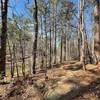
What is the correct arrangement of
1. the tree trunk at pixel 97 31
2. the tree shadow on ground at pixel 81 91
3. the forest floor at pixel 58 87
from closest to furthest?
1. the tree shadow on ground at pixel 81 91
2. the forest floor at pixel 58 87
3. the tree trunk at pixel 97 31

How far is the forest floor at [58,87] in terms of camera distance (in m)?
9.81

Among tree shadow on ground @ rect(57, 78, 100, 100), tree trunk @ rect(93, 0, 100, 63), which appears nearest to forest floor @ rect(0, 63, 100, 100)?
tree shadow on ground @ rect(57, 78, 100, 100)

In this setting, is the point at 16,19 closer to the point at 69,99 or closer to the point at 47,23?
the point at 69,99

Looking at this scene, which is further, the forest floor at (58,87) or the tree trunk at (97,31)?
the tree trunk at (97,31)

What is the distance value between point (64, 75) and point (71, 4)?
14090mm

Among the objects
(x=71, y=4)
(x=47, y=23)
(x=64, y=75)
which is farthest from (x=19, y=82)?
(x=47, y=23)

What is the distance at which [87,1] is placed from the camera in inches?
894

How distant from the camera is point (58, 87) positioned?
10367 millimetres

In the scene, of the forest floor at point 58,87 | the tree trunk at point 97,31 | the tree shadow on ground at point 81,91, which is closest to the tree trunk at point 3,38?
the forest floor at point 58,87

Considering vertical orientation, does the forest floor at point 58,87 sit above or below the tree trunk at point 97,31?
below

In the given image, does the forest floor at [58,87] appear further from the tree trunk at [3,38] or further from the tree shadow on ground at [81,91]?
the tree trunk at [3,38]

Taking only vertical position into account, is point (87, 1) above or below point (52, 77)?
above

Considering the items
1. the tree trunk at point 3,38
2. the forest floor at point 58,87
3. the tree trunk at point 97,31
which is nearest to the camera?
the forest floor at point 58,87

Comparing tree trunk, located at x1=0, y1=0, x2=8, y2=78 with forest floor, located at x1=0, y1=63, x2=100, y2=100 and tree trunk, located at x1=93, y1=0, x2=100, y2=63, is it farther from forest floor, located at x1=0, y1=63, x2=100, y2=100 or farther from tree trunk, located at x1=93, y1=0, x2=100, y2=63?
tree trunk, located at x1=93, y1=0, x2=100, y2=63
